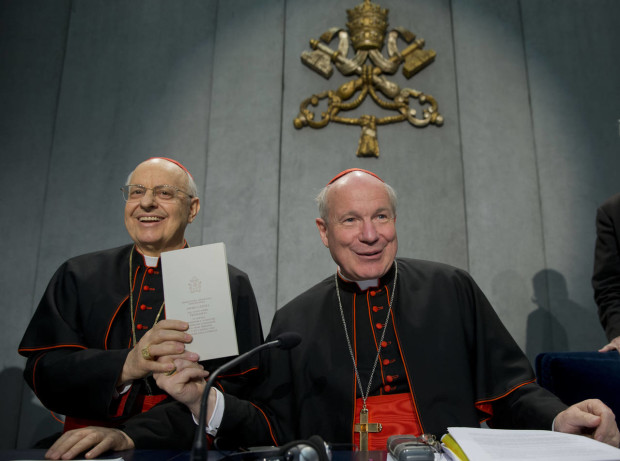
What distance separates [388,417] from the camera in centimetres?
197

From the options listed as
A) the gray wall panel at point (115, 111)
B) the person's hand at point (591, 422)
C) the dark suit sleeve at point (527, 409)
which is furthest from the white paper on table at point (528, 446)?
the gray wall panel at point (115, 111)

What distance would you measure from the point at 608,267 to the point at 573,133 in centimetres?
157

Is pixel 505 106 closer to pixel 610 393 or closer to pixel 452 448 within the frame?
pixel 610 393

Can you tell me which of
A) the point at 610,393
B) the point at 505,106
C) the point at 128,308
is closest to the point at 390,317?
the point at 610,393

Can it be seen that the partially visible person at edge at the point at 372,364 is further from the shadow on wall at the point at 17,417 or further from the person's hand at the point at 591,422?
the shadow on wall at the point at 17,417

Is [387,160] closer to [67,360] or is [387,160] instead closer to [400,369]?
[400,369]

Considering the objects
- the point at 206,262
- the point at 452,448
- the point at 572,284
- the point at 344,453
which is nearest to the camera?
the point at 452,448

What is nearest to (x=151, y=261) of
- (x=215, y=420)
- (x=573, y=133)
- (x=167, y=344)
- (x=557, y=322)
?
(x=167, y=344)

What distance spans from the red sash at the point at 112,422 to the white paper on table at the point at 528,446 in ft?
4.51

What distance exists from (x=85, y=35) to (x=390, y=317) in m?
3.78

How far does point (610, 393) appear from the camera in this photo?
2240mm

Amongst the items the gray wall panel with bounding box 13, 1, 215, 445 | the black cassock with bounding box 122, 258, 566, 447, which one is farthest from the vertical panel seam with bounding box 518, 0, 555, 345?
the gray wall panel with bounding box 13, 1, 215, 445

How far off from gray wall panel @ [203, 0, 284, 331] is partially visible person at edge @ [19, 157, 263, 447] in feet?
3.97

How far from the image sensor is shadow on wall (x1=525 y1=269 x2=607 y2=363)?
3.76 m
